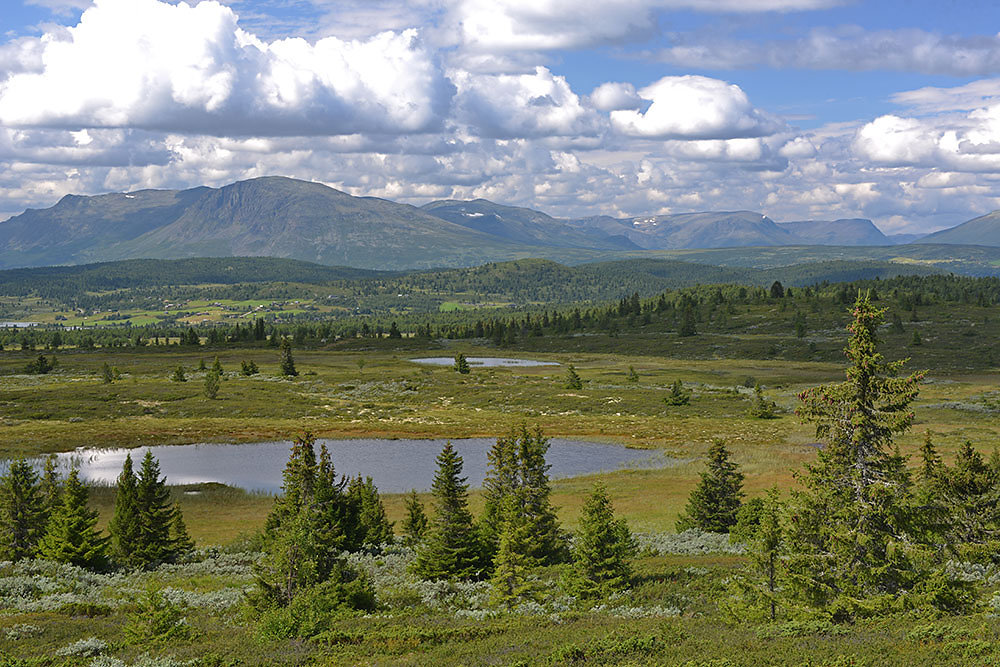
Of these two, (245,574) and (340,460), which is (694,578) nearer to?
(245,574)

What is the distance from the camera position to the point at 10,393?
12094 centimetres

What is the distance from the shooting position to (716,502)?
155 feet

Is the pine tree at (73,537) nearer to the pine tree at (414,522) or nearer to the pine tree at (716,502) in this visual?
the pine tree at (414,522)

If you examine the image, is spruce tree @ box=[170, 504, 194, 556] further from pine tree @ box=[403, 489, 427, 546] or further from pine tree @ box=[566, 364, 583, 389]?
pine tree @ box=[566, 364, 583, 389]

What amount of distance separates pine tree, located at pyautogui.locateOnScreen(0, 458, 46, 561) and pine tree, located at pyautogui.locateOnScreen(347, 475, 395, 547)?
18210mm

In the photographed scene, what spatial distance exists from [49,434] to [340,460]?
4209 cm

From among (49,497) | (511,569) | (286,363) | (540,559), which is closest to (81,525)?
(49,497)

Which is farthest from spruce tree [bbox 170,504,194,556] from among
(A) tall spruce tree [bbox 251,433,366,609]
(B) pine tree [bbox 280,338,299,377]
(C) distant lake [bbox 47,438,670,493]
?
(B) pine tree [bbox 280,338,299,377]

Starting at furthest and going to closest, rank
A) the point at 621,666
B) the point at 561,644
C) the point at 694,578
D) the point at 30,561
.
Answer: the point at 30,561 < the point at 694,578 < the point at 561,644 < the point at 621,666

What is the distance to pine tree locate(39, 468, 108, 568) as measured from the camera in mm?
39812

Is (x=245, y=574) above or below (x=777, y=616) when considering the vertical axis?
below

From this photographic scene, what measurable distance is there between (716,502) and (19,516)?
42663 millimetres

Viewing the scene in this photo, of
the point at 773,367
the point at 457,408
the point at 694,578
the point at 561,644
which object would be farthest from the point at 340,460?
the point at 773,367

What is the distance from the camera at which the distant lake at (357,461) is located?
7444cm
